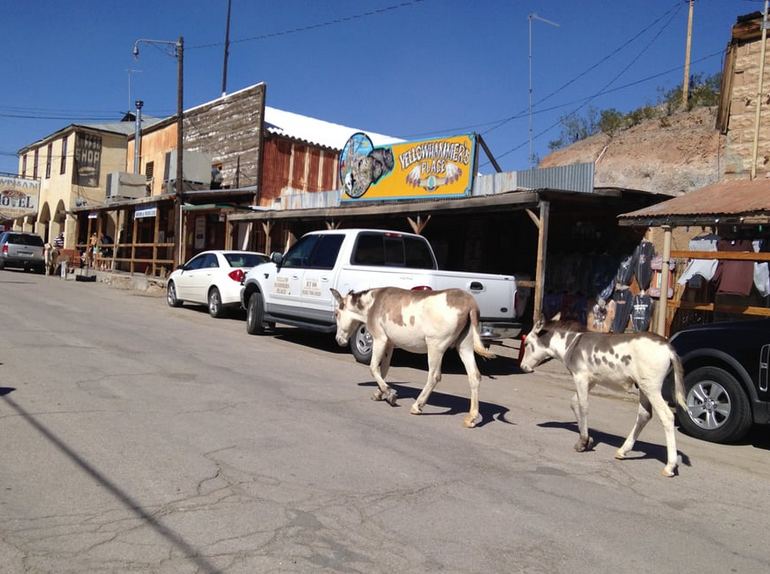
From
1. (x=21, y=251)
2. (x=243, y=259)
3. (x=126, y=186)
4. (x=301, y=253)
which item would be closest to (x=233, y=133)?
(x=126, y=186)

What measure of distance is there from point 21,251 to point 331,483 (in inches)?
1308

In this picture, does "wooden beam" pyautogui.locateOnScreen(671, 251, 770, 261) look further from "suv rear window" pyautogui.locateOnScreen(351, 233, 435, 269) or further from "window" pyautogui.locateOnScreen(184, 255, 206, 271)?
"window" pyautogui.locateOnScreen(184, 255, 206, 271)

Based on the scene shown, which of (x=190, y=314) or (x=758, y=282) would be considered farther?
(x=190, y=314)

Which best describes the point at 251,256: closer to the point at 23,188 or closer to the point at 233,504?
the point at 233,504

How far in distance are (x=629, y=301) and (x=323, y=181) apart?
15.8 m

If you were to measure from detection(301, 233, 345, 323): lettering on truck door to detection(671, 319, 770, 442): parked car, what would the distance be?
19.2ft

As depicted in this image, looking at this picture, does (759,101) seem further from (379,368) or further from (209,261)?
Result: (209,261)

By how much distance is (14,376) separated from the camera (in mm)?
7988

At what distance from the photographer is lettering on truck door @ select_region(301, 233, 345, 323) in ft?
37.9

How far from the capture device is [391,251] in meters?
11.8

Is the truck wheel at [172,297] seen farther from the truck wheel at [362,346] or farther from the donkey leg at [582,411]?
the donkey leg at [582,411]

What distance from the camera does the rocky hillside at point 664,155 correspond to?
2400 cm

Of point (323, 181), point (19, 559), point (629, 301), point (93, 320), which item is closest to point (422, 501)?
point (19, 559)

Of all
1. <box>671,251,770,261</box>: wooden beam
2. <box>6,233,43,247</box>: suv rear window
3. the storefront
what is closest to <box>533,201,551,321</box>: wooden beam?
the storefront
